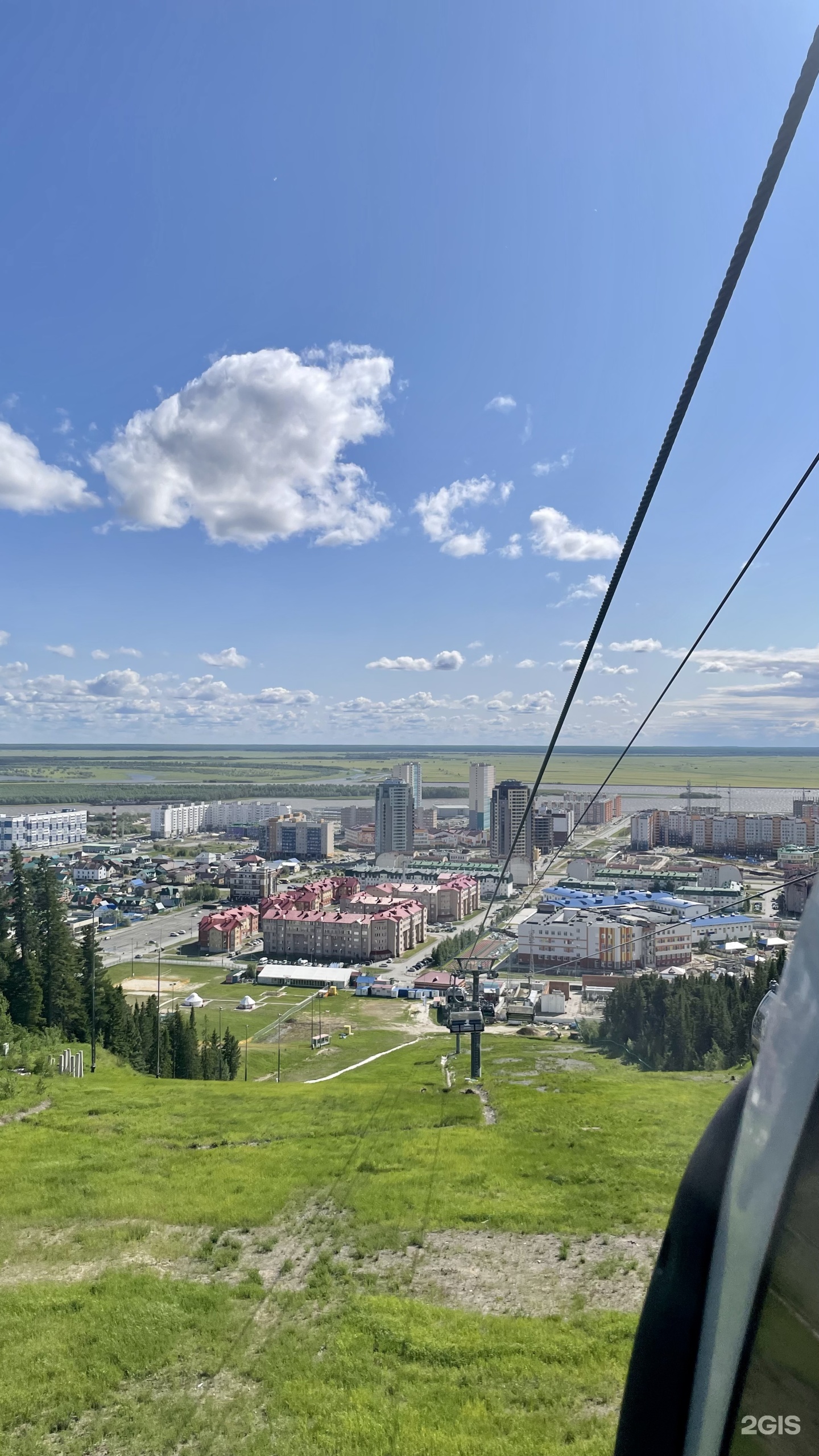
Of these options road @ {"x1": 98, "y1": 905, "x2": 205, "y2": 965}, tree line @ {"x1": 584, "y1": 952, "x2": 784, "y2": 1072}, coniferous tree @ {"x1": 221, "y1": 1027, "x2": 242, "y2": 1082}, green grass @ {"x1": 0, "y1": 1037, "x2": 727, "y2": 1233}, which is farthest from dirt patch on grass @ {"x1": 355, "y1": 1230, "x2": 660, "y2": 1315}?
road @ {"x1": 98, "y1": 905, "x2": 205, "y2": 965}

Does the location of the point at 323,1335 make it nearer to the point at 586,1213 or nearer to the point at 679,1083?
the point at 586,1213

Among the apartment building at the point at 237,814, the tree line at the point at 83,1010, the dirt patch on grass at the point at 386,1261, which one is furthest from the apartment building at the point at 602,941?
the apartment building at the point at 237,814

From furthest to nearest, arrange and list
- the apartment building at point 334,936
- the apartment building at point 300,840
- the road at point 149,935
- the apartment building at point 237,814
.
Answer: the apartment building at point 237,814, the apartment building at point 300,840, the apartment building at point 334,936, the road at point 149,935

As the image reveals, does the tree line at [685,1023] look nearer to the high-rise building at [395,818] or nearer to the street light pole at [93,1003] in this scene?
the street light pole at [93,1003]

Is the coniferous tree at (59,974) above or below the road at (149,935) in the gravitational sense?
above

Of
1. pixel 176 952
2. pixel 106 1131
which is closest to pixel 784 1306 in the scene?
pixel 106 1131

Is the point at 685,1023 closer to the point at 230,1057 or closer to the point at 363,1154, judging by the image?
the point at 230,1057

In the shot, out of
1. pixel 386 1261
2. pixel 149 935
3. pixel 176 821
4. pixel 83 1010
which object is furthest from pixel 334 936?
pixel 176 821
